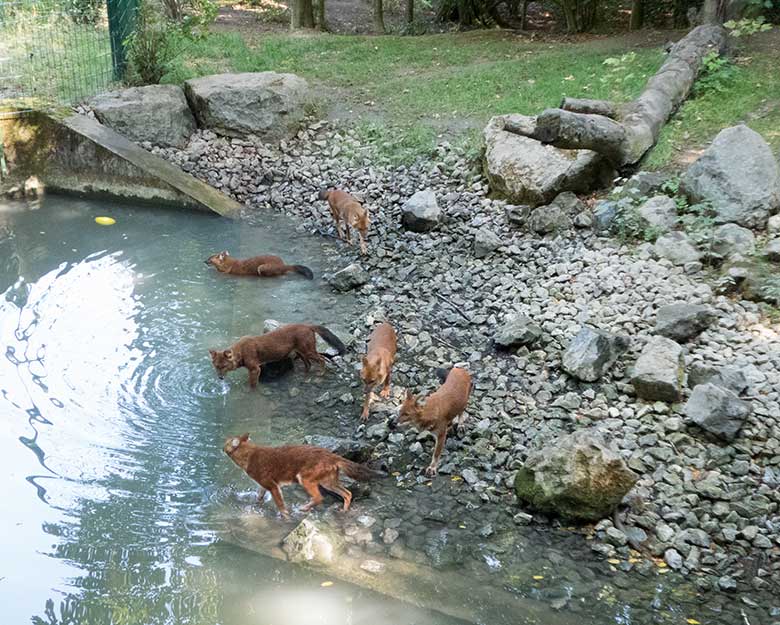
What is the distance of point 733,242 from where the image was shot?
8.78 metres

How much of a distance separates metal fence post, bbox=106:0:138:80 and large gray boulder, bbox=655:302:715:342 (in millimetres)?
10058

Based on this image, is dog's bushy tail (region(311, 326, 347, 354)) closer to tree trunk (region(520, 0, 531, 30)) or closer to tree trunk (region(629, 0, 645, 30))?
tree trunk (region(629, 0, 645, 30))

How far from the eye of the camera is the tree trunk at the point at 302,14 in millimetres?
21609

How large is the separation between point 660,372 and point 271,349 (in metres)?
3.35

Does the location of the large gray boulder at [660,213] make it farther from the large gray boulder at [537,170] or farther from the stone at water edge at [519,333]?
the stone at water edge at [519,333]

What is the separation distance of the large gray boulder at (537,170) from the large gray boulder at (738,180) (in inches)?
50.3

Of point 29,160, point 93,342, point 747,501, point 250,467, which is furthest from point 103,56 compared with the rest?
point 747,501

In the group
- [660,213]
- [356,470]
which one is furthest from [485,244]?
[356,470]

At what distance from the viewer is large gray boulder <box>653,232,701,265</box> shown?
29.1 ft

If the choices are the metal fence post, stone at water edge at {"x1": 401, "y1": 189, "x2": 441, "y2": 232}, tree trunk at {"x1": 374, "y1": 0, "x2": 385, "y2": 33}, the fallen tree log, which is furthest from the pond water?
A: tree trunk at {"x1": 374, "y1": 0, "x2": 385, "y2": 33}

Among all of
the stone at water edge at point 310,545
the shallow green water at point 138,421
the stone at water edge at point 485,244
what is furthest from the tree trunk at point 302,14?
the stone at water edge at point 310,545

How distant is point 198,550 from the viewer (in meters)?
5.63

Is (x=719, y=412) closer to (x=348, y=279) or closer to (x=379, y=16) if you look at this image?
(x=348, y=279)

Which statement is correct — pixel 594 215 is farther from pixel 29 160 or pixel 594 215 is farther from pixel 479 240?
pixel 29 160
